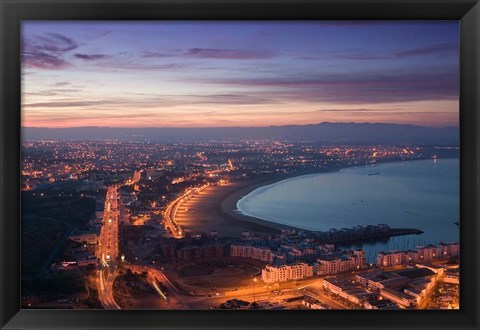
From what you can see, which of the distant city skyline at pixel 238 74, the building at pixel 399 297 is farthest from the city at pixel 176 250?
the distant city skyline at pixel 238 74

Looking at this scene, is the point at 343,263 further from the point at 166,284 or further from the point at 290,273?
the point at 166,284

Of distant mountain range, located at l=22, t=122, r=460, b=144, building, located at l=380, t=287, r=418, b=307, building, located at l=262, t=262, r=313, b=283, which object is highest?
distant mountain range, located at l=22, t=122, r=460, b=144

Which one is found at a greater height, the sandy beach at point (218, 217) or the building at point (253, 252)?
the sandy beach at point (218, 217)

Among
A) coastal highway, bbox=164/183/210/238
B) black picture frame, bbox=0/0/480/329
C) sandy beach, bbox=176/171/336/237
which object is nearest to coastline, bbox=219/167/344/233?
sandy beach, bbox=176/171/336/237

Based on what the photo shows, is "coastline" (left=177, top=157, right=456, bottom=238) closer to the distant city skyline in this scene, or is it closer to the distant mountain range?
the distant mountain range

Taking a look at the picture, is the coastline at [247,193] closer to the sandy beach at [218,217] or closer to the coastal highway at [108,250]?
the sandy beach at [218,217]

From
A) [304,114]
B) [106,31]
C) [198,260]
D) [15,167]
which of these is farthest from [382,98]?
[15,167]
